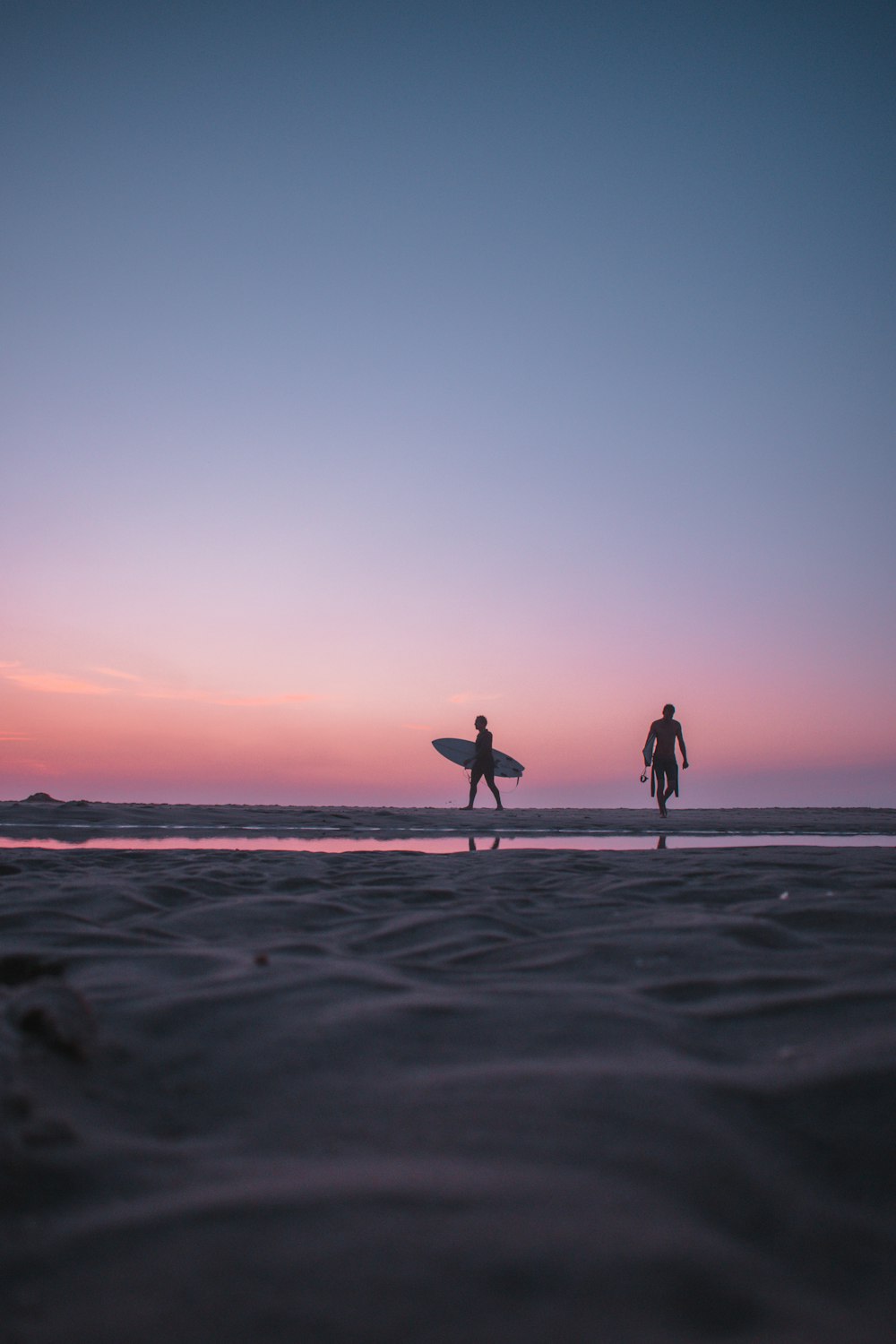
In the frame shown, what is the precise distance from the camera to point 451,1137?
1.22 metres

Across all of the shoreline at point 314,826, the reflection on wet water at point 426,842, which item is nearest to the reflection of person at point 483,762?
the shoreline at point 314,826

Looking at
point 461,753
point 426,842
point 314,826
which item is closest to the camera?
point 426,842

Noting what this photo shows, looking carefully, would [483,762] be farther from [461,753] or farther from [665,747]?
[461,753]

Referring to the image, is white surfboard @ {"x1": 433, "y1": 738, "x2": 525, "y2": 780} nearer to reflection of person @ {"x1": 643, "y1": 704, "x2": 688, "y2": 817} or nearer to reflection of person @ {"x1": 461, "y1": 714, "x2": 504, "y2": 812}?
reflection of person @ {"x1": 461, "y1": 714, "x2": 504, "y2": 812}

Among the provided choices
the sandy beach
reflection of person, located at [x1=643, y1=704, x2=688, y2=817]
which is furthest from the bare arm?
the sandy beach

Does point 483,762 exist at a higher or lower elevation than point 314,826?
higher

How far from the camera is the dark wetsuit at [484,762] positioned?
1582cm

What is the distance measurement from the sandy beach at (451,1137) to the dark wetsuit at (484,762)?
1317cm

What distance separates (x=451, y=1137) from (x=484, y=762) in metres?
14.8

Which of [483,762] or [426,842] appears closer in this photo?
[426,842]

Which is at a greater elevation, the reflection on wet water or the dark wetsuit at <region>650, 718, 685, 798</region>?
the dark wetsuit at <region>650, 718, 685, 798</region>

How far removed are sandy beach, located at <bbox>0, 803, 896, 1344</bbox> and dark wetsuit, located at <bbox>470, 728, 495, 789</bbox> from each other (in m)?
13.2

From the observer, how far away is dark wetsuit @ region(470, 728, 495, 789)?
51.9 ft

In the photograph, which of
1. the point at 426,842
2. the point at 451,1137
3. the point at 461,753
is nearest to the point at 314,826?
the point at 426,842
